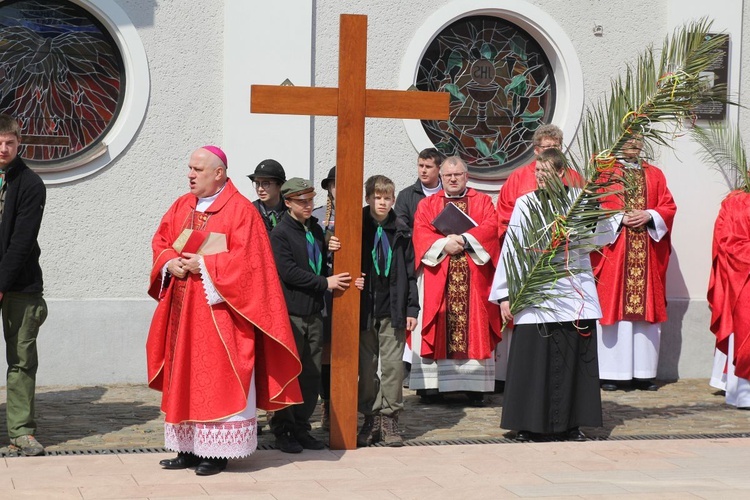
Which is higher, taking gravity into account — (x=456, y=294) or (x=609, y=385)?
(x=456, y=294)

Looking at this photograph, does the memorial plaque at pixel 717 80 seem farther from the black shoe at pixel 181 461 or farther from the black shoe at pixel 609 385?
the black shoe at pixel 181 461

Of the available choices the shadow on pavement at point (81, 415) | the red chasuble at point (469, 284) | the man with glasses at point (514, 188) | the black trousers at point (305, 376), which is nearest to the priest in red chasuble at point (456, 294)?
the red chasuble at point (469, 284)

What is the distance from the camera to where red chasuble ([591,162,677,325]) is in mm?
9945

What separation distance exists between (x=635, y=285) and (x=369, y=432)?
3568 mm

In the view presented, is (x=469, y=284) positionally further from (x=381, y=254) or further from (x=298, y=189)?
(x=298, y=189)

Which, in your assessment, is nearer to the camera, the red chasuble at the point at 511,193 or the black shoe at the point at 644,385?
the red chasuble at the point at 511,193

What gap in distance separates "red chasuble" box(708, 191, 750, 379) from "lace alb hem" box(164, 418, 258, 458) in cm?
447

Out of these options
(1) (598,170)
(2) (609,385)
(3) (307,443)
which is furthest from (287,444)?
(2) (609,385)

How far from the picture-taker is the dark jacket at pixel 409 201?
9.38 m

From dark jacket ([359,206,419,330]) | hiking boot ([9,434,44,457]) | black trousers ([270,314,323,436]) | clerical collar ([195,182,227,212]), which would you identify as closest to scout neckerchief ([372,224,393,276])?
dark jacket ([359,206,419,330])

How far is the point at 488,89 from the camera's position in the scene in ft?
35.1

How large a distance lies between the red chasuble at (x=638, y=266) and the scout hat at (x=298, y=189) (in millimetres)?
3604

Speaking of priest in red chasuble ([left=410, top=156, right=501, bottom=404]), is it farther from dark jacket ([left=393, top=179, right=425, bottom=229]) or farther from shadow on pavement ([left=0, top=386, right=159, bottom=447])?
shadow on pavement ([left=0, top=386, right=159, bottom=447])

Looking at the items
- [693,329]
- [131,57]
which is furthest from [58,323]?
[693,329]
